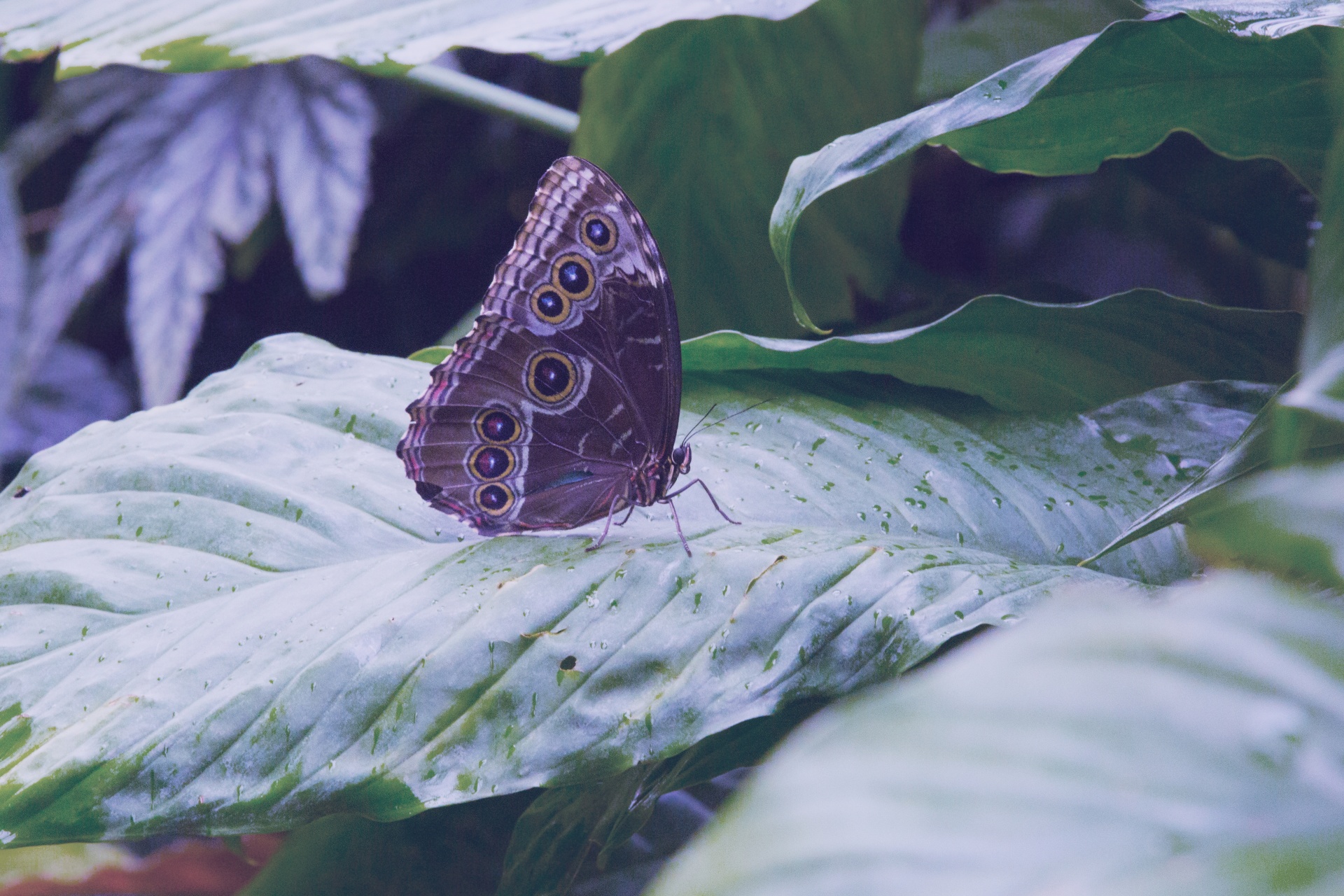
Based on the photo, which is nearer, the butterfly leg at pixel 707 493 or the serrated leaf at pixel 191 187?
the butterfly leg at pixel 707 493

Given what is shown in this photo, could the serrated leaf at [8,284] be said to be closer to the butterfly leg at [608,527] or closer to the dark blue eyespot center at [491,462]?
the dark blue eyespot center at [491,462]

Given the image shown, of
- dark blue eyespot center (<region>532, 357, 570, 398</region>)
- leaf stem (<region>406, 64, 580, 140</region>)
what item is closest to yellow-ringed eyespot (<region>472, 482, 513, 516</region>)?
dark blue eyespot center (<region>532, 357, 570, 398</region>)

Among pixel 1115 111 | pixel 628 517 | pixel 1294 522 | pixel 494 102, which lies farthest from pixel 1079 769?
pixel 494 102

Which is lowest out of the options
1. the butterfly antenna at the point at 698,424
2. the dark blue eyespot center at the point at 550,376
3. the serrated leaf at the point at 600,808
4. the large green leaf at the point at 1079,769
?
the serrated leaf at the point at 600,808

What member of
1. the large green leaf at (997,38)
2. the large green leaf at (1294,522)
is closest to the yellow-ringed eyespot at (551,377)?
the large green leaf at (1294,522)

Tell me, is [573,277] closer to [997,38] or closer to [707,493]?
[707,493]

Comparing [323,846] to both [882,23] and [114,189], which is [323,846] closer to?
[882,23]
